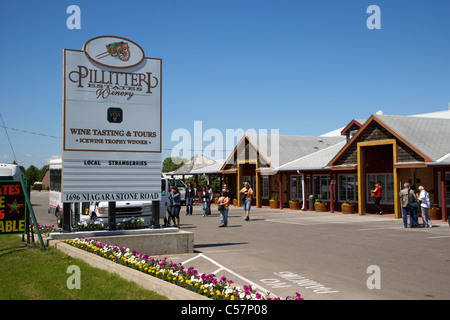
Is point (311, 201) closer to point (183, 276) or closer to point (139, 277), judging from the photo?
point (183, 276)

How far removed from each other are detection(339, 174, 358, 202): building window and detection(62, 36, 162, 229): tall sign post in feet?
59.3

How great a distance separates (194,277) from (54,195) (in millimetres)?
16558

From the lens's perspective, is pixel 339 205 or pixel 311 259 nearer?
pixel 311 259

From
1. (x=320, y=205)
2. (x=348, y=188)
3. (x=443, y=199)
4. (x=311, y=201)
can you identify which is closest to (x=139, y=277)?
(x=443, y=199)

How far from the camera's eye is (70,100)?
469 inches

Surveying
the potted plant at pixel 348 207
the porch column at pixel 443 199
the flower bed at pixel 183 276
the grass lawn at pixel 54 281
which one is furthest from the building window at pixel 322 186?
the grass lawn at pixel 54 281

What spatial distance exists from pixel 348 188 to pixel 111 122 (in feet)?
65.0

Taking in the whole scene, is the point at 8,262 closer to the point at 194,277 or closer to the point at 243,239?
the point at 194,277

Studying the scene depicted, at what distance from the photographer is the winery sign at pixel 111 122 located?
12.0 meters

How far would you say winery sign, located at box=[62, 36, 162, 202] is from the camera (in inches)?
472

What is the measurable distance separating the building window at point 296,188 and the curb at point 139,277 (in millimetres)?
24239

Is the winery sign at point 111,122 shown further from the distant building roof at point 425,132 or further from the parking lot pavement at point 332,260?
the distant building roof at point 425,132

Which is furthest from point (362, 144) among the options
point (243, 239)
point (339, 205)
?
point (243, 239)

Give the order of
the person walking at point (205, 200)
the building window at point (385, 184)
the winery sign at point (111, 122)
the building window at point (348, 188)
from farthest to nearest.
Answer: the building window at point (348, 188)
the building window at point (385, 184)
the person walking at point (205, 200)
the winery sign at point (111, 122)
